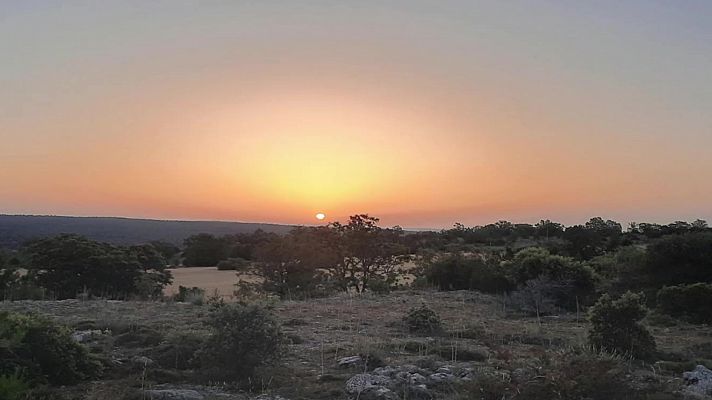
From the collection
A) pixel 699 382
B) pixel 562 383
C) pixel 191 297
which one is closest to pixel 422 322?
pixel 699 382

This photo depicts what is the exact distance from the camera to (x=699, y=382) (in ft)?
26.1

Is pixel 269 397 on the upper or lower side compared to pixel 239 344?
lower

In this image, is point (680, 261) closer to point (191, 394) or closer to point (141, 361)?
point (141, 361)

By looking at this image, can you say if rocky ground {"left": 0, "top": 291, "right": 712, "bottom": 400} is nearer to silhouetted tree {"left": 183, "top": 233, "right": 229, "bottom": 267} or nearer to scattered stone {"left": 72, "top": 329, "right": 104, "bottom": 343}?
scattered stone {"left": 72, "top": 329, "right": 104, "bottom": 343}

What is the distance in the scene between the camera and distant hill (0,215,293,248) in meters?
83.9

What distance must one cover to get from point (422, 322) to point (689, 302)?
6.61 meters

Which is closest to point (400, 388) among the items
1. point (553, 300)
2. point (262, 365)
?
point (262, 365)

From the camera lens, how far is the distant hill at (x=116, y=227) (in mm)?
83938

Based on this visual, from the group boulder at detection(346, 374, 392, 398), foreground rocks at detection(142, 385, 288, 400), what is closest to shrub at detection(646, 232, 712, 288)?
boulder at detection(346, 374, 392, 398)

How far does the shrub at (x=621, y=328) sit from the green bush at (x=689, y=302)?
5.36 meters

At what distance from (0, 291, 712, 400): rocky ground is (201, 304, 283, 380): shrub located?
24 cm

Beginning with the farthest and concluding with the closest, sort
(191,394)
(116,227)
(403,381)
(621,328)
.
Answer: (116,227), (621,328), (403,381), (191,394)

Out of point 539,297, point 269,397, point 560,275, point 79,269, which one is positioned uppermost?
point 560,275

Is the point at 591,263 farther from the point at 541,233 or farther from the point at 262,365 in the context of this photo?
the point at 541,233
